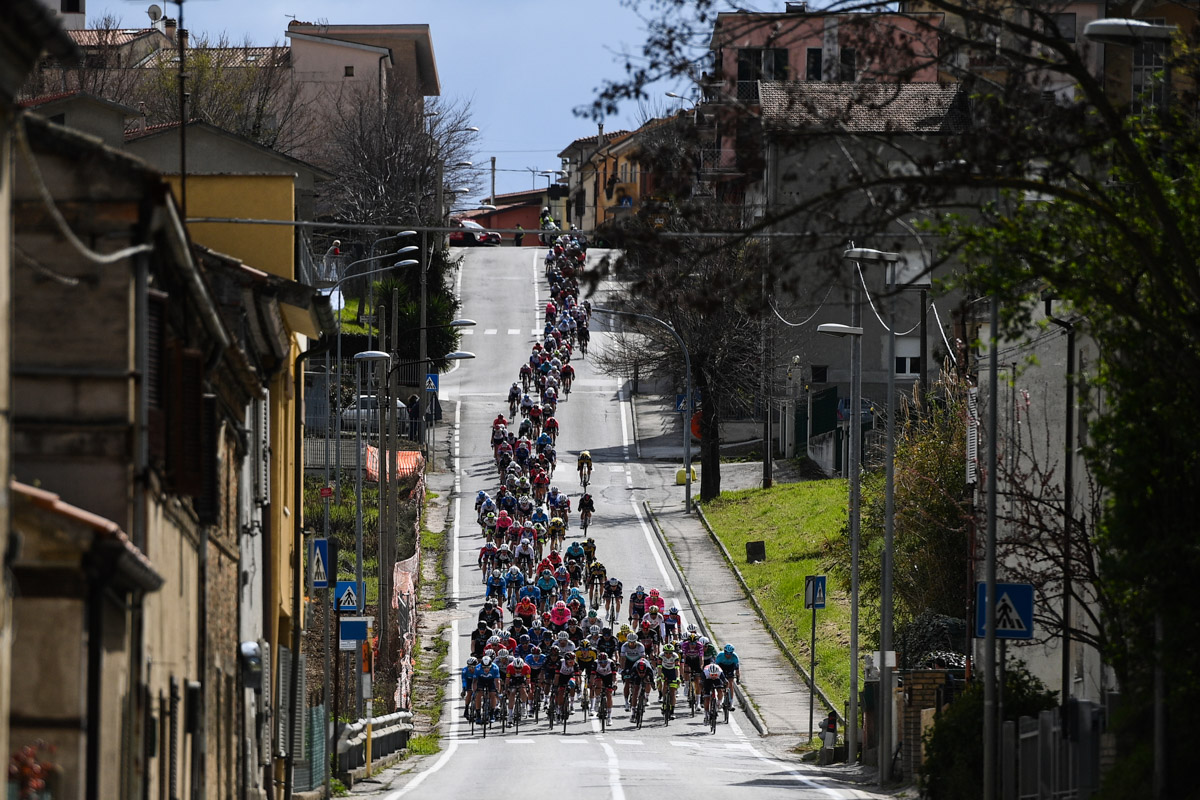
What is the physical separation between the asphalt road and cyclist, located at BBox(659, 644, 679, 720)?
58 centimetres

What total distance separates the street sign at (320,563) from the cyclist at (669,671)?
7446 millimetres

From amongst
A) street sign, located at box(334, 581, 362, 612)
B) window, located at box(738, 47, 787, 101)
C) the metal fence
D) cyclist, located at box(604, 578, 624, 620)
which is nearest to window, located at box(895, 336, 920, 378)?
cyclist, located at box(604, 578, 624, 620)

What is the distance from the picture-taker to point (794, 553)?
48500mm

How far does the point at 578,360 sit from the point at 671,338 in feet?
52.0

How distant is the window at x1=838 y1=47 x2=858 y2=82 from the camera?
1398 centimetres

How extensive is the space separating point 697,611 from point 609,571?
4.53 meters

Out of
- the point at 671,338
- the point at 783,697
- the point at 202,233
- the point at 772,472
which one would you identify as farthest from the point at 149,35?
the point at 202,233

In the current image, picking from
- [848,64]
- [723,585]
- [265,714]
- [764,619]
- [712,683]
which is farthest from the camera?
[723,585]

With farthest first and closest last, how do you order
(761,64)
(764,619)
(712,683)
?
(764,619)
(712,683)
(761,64)

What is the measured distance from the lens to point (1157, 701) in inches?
640

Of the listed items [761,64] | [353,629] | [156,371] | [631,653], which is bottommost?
[631,653]

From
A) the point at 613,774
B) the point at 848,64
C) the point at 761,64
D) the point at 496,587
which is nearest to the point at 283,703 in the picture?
the point at 613,774

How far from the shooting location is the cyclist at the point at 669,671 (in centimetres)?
3362

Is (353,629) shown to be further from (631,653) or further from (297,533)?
(631,653)
